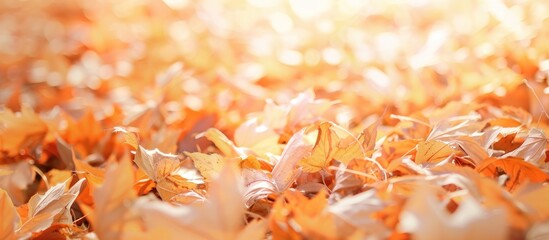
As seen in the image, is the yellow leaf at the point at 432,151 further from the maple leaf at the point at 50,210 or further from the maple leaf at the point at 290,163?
the maple leaf at the point at 50,210

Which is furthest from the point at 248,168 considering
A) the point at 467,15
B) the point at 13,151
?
the point at 467,15

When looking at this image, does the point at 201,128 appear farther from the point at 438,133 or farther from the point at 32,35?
the point at 32,35

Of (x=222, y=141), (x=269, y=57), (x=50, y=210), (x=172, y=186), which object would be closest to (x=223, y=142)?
(x=222, y=141)

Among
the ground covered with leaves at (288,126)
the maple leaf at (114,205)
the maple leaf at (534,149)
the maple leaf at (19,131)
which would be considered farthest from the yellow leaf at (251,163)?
the maple leaf at (19,131)

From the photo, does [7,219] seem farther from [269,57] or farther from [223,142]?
[269,57]

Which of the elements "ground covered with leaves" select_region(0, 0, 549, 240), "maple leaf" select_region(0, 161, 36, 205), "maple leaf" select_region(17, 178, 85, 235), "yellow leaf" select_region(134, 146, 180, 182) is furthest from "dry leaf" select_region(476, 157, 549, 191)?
"maple leaf" select_region(0, 161, 36, 205)

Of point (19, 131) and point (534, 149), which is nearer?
point (534, 149)

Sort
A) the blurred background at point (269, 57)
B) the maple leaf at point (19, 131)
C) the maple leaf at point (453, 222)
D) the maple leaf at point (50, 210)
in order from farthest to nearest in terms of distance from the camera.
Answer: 1. the blurred background at point (269, 57)
2. the maple leaf at point (19, 131)
3. the maple leaf at point (50, 210)
4. the maple leaf at point (453, 222)
